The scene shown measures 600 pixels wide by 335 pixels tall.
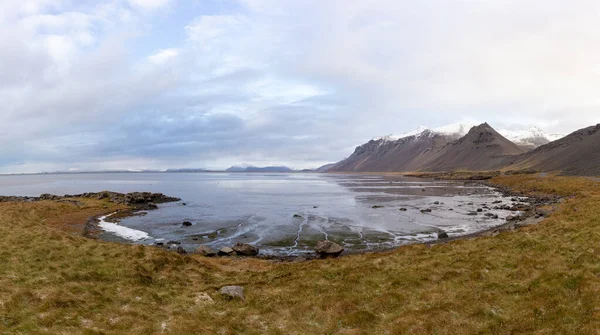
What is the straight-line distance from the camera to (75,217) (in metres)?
57.2

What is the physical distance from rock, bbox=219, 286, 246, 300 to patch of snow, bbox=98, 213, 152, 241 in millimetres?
29300

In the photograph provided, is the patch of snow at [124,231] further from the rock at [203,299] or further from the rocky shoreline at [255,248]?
the rock at [203,299]

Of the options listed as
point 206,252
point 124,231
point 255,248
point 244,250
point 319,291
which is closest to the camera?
point 319,291

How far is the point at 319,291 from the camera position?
18453 mm

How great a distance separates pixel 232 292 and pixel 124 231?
36886 millimetres

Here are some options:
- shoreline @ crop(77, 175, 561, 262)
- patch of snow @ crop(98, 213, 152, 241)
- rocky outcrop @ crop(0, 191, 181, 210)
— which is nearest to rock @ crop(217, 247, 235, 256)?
shoreline @ crop(77, 175, 561, 262)

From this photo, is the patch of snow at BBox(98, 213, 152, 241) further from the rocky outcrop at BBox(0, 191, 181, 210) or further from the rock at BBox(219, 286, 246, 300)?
the rock at BBox(219, 286, 246, 300)

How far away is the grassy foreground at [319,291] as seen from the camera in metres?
13.2

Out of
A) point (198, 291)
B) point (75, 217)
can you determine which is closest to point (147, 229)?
point (75, 217)

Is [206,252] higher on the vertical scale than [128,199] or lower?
lower

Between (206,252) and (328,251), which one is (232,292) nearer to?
(328,251)

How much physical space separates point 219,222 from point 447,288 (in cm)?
4503

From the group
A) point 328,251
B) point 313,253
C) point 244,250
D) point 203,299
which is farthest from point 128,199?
point 203,299

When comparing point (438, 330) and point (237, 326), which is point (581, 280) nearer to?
point (438, 330)
